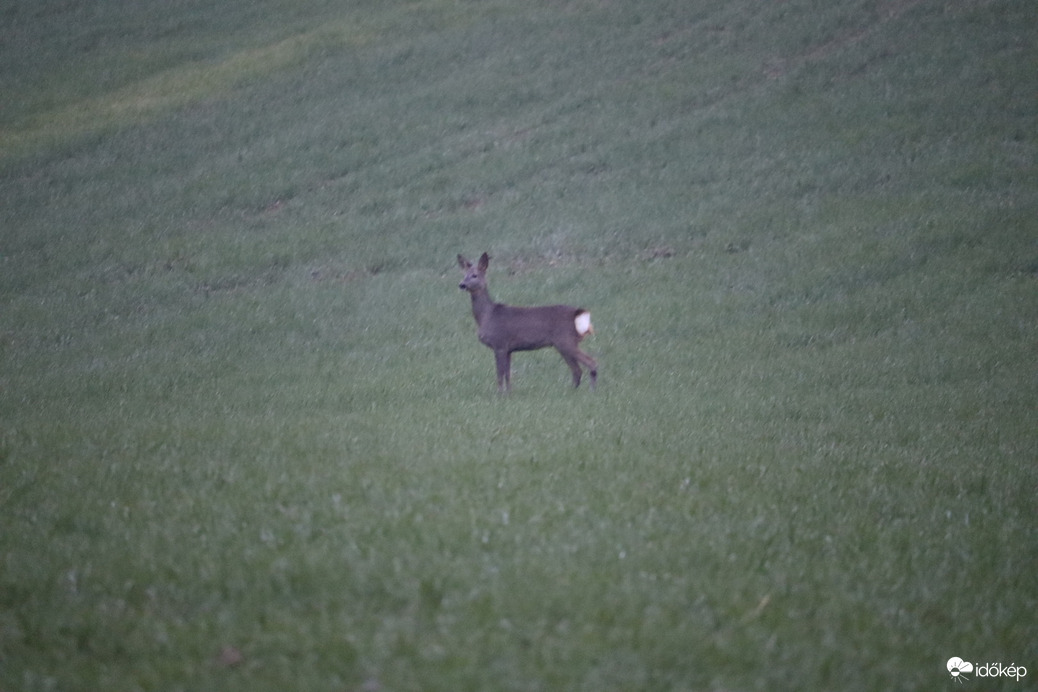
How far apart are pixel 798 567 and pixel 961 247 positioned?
51.3ft

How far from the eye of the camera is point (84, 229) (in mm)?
27125

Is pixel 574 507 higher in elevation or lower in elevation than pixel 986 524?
higher

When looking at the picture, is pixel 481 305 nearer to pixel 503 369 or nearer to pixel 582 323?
pixel 503 369

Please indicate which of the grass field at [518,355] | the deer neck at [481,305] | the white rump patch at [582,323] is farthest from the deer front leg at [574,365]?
the deer neck at [481,305]

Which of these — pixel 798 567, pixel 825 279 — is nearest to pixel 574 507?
pixel 798 567

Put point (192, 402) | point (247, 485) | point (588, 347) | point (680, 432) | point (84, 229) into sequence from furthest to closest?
point (84, 229) < point (588, 347) < point (192, 402) < point (680, 432) < point (247, 485)

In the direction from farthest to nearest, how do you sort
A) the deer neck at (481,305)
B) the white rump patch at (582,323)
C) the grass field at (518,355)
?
the deer neck at (481,305), the white rump patch at (582,323), the grass field at (518,355)

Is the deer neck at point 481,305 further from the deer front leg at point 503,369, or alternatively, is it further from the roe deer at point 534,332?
the deer front leg at point 503,369

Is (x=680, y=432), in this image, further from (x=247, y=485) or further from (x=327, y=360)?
(x=327, y=360)

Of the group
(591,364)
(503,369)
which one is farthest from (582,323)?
(503,369)

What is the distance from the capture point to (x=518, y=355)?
57.7ft

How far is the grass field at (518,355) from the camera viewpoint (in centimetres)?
569

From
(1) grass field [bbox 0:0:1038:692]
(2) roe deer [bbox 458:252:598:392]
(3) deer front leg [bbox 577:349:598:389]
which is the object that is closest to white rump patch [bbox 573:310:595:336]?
(2) roe deer [bbox 458:252:598:392]

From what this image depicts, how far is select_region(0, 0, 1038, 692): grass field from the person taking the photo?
569 cm
